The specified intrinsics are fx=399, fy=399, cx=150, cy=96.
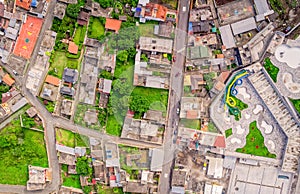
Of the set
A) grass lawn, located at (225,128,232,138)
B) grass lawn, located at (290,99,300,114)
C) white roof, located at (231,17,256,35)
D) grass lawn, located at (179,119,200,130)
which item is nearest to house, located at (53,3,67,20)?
grass lawn, located at (179,119,200,130)

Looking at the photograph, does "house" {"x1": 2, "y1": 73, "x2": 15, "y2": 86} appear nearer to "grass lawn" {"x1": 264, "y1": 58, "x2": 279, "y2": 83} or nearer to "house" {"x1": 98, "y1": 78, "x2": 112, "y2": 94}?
"house" {"x1": 98, "y1": 78, "x2": 112, "y2": 94}

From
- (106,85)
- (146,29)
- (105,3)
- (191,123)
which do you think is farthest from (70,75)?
(191,123)

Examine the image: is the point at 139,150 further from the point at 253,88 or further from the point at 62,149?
the point at 253,88

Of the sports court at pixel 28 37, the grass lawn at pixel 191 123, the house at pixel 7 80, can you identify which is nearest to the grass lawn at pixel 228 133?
the grass lawn at pixel 191 123

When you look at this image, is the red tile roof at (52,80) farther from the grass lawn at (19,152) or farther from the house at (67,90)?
the grass lawn at (19,152)

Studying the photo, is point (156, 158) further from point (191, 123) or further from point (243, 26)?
point (243, 26)

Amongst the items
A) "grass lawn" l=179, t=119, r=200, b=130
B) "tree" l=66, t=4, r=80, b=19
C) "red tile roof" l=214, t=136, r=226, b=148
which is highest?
"tree" l=66, t=4, r=80, b=19
